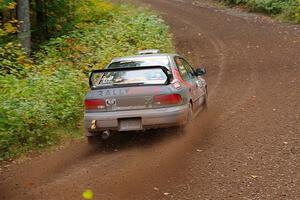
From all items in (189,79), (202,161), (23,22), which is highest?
(189,79)

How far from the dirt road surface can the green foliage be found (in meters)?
13.8

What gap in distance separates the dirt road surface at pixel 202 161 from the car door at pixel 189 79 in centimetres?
54

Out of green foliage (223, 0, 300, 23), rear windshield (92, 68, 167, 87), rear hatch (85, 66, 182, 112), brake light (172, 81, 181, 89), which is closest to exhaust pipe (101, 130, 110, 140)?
rear hatch (85, 66, 182, 112)

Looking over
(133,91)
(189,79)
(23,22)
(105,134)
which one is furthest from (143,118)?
(23,22)

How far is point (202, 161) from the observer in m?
7.35

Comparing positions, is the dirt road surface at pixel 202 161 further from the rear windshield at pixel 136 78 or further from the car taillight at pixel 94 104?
the rear windshield at pixel 136 78

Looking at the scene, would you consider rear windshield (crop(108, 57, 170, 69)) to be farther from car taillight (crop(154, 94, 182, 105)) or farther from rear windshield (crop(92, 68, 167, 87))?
car taillight (crop(154, 94, 182, 105))

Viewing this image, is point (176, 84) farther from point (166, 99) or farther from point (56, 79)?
Result: point (56, 79)

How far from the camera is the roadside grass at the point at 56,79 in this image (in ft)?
28.6

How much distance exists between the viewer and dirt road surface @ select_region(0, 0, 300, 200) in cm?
622

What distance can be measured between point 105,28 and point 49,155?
10724mm

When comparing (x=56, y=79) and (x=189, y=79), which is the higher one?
(x=189, y=79)

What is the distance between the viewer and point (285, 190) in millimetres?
5992

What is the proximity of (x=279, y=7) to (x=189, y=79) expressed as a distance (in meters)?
20.1
